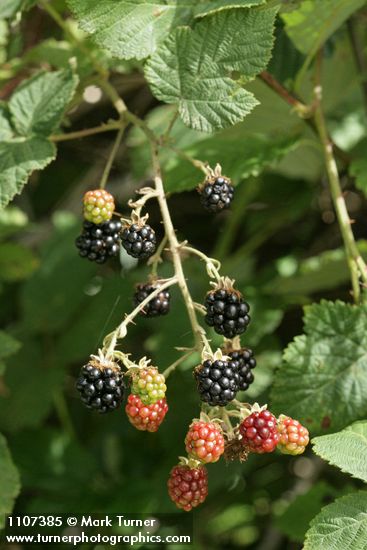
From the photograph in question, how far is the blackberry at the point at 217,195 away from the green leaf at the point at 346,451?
54 cm

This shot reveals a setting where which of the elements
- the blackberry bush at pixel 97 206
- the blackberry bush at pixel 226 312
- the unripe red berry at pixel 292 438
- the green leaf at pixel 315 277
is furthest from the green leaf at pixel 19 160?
the green leaf at pixel 315 277

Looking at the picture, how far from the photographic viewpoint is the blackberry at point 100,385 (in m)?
1.54

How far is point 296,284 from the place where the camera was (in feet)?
8.37

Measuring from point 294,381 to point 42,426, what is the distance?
148 centimetres

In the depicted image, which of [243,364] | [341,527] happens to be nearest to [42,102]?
[243,364]

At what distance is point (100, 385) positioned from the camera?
1536mm

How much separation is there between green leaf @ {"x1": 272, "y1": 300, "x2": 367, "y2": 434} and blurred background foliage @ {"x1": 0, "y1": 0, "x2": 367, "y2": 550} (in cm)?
46

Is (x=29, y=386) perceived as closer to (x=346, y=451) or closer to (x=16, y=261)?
(x=16, y=261)

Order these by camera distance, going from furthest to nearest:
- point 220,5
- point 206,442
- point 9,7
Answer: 1. point 9,7
2. point 220,5
3. point 206,442

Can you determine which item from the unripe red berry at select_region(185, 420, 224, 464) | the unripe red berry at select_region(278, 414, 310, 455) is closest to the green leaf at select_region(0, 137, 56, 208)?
the unripe red berry at select_region(185, 420, 224, 464)

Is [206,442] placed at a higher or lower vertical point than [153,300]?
lower

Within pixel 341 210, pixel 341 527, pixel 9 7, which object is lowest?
pixel 341 527

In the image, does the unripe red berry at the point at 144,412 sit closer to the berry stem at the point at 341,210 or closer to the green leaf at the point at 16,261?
the berry stem at the point at 341,210

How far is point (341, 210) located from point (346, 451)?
0.65 meters
